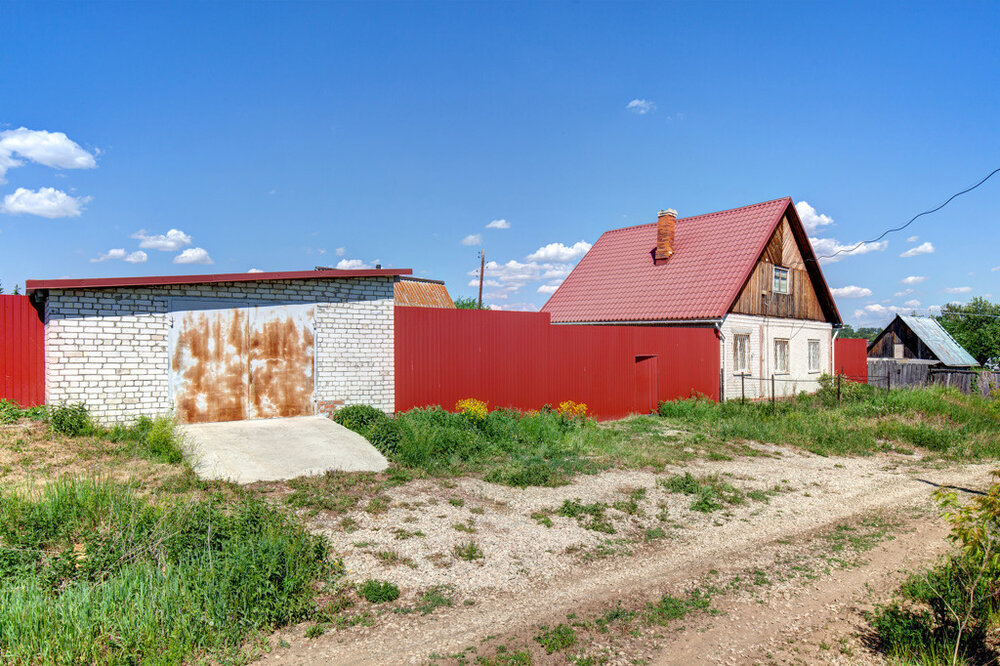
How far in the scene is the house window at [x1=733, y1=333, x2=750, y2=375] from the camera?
18.1 meters

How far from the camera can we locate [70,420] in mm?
8242

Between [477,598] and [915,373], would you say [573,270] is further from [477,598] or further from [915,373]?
[477,598]

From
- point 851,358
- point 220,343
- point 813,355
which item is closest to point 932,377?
point 851,358

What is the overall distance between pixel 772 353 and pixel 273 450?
16587 mm

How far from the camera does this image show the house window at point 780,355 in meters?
19.9

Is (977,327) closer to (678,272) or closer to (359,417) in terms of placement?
(678,272)

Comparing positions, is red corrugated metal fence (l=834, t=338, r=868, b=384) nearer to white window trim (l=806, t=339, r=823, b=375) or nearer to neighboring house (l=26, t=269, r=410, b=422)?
white window trim (l=806, t=339, r=823, b=375)

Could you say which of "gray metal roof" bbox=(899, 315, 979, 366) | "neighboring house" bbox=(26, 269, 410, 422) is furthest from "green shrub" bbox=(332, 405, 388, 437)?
"gray metal roof" bbox=(899, 315, 979, 366)

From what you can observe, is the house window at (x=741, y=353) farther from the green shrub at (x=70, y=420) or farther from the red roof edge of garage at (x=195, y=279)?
the green shrub at (x=70, y=420)

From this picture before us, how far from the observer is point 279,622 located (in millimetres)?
4316

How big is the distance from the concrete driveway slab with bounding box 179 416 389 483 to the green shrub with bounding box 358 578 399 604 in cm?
332

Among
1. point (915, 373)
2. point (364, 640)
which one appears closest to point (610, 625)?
point (364, 640)

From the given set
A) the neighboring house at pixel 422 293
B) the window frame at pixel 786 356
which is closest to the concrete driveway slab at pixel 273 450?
the window frame at pixel 786 356

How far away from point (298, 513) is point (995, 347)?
49.1 m
